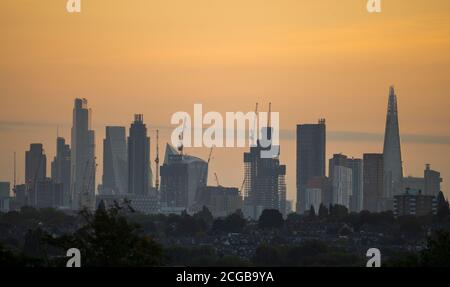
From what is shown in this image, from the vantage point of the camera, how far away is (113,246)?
6575 centimetres

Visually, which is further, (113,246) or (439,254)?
(439,254)

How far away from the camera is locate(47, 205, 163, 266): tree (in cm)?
6341

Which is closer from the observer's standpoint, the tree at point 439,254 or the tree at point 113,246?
the tree at point 113,246

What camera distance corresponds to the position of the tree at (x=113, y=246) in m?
63.4

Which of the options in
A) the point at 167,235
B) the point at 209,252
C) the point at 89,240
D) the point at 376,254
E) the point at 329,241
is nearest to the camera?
the point at 376,254

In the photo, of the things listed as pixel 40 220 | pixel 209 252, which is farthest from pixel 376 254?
pixel 40 220

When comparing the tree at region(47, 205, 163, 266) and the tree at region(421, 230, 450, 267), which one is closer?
the tree at region(47, 205, 163, 266)

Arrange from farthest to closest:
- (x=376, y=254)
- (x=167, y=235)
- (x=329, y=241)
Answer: (x=167, y=235)
(x=329, y=241)
(x=376, y=254)

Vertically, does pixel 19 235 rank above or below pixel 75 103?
below

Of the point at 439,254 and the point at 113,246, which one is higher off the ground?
the point at 113,246

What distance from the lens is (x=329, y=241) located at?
160375 mm
